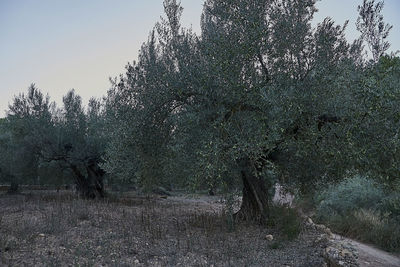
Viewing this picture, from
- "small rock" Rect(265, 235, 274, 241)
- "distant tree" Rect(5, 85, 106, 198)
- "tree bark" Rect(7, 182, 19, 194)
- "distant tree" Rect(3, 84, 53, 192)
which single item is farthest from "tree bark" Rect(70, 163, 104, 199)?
→ "small rock" Rect(265, 235, 274, 241)

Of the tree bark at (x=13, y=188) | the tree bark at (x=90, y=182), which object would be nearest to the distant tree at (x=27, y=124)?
the tree bark at (x=90, y=182)

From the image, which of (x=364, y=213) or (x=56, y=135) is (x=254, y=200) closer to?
(x=364, y=213)

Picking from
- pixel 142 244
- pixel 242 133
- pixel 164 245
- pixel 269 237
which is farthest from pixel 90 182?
pixel 242 133

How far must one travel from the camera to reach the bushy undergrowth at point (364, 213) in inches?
448

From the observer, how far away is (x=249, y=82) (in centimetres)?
895

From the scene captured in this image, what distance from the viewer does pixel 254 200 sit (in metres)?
10.9

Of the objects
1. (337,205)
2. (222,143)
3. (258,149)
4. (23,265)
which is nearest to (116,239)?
(23,265)

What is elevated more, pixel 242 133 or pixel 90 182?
pixel 242 133

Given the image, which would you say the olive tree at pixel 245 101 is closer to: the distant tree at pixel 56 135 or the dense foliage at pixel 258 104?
the dense foliage at pixel 258 104

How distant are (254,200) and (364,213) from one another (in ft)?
17.5

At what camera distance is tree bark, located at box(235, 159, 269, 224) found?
1059 cm

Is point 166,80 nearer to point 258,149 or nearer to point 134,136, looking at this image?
point 134,136

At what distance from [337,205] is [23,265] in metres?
13.3

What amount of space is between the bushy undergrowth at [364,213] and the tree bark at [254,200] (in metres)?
2.13
